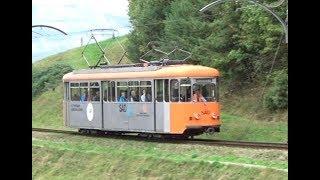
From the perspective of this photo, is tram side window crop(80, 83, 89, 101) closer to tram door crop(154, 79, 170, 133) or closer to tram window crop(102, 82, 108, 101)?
tram window crop(102, 82, 108, 101)

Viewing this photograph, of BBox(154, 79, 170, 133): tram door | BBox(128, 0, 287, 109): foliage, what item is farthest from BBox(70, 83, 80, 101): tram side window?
BBox(154, 79, 170, 133): tram door

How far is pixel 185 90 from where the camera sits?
5578 millimetres

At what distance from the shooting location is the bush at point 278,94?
638cm

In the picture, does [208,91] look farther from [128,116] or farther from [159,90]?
[128,116]

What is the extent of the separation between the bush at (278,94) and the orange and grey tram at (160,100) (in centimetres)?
100

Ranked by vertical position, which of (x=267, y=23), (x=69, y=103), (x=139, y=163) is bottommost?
(x=139, y=163)

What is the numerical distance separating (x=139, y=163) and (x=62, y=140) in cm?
155

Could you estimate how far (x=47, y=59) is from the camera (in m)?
6.73

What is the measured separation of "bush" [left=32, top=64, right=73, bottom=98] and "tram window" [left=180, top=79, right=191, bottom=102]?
1.70 meters

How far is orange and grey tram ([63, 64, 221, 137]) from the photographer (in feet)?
18.3
